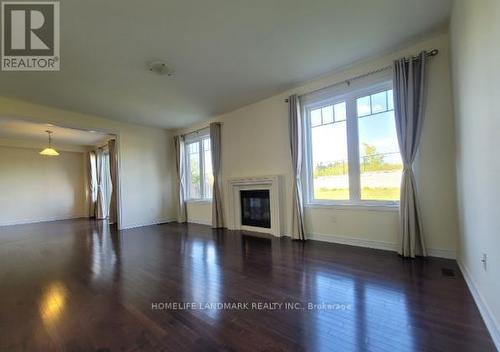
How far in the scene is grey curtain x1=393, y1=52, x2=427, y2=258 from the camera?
3.07 m

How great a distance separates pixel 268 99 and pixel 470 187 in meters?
3.63

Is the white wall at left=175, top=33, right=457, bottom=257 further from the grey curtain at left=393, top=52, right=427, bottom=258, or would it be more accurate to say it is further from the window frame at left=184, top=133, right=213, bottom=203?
the window frame at left=184, top=133, right=213, bottom=203

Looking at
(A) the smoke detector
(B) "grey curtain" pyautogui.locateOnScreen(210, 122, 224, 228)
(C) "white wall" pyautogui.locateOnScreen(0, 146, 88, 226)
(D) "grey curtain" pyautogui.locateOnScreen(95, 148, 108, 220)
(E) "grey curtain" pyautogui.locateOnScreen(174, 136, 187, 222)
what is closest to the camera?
(A) the smoke detector

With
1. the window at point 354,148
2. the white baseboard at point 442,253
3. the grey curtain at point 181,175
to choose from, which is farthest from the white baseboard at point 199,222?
the white baseboard at point 442,253

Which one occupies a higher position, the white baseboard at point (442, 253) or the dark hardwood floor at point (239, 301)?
the white baseboard at point (442, 253)

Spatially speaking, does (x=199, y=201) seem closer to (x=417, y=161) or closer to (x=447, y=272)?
(x=417, y=161)

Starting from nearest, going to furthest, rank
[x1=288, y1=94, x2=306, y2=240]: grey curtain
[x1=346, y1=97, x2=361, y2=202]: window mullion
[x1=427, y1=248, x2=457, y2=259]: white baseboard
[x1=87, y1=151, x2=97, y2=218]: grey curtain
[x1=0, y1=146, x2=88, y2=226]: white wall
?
[x1=427, y1=248, x2=457, y2=259]: white baseboard < [x1=346, y1=97, x2=361, y2=202]: window mullion < [x1=288, y1=94, x2=306, y2=240]: grey curtain < [x1=0, y1=146, x2=88, y2=226]: white wall < [x1=87, y1=151, x2=97, y2=218]: grey curtain

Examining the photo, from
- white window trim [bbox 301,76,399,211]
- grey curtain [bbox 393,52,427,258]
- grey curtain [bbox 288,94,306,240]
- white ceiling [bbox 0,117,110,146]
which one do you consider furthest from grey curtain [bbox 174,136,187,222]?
grey curtain [bbox 393,52,427,258]

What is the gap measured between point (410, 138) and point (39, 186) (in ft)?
37.0

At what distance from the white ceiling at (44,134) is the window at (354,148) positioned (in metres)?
5.49

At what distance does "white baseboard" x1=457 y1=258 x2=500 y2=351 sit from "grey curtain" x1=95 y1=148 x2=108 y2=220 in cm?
994

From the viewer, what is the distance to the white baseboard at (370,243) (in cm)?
301

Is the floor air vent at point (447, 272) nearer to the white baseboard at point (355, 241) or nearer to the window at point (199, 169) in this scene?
Result: the white baseboard at point (355, 241)

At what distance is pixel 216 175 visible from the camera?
6.00 metres
